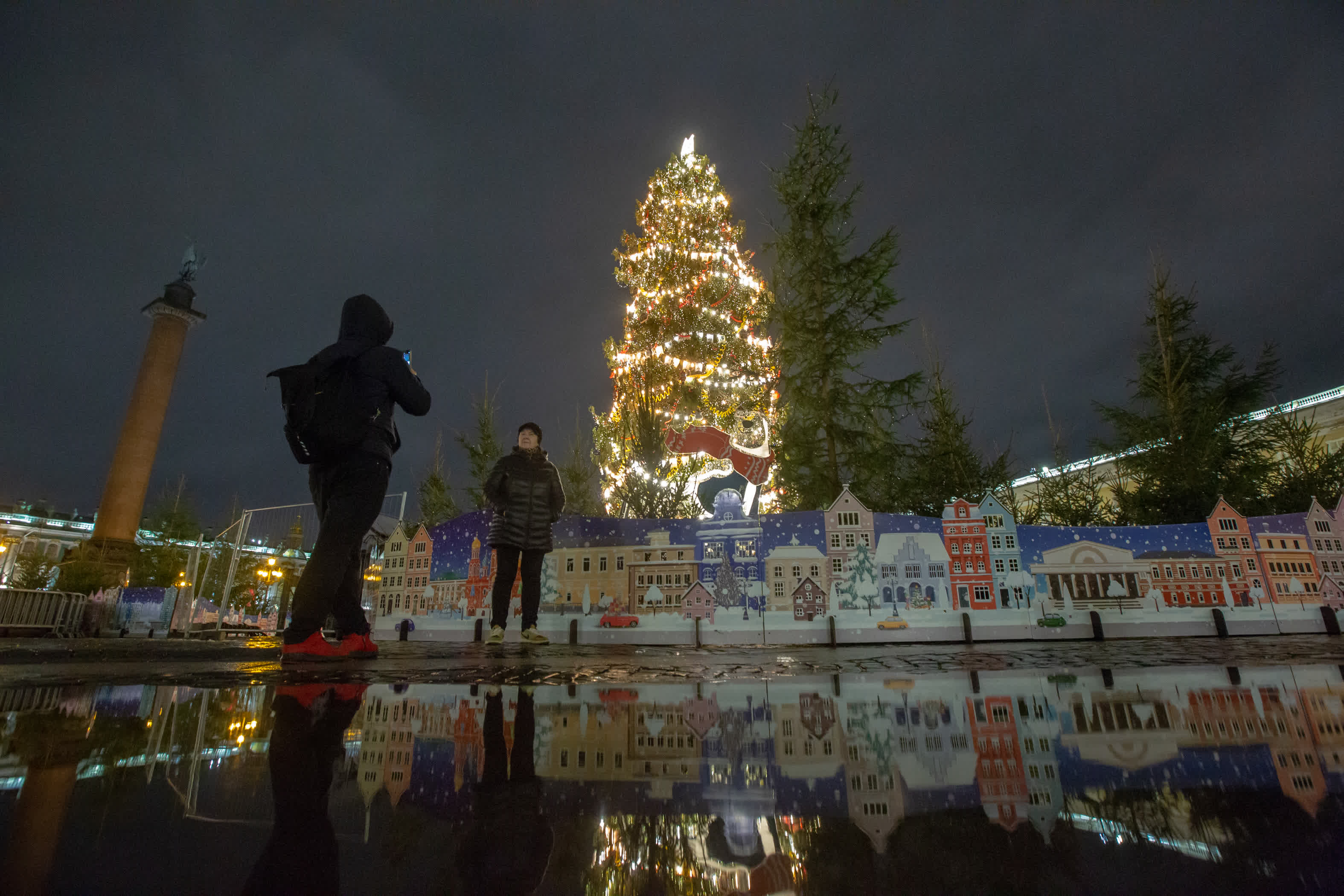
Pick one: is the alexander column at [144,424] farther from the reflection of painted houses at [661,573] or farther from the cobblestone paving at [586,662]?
the reflection of painted houses at [661,573]

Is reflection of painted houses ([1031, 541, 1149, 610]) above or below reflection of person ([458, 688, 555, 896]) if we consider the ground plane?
above

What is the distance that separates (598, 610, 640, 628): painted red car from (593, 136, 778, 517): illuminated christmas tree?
5462 mm

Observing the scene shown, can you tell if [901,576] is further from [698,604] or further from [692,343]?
[692,343]

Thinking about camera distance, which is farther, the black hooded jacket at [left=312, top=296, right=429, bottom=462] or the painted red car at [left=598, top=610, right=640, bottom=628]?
the painted red car at [left=598, top=610, right=640, bottom=628]

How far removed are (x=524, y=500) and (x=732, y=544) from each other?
2.55 metres

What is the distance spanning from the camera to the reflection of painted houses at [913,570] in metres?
6.85

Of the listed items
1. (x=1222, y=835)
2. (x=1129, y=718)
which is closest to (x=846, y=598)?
(x=1129, y=718)

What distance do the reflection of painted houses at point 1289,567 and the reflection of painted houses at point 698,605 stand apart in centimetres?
699

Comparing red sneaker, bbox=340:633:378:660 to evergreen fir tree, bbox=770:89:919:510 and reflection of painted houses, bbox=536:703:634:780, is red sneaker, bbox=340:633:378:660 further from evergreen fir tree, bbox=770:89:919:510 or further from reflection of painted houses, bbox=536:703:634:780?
evergreen fir tree, bbox=770:89:919:510

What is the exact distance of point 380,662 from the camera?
11.1 feet

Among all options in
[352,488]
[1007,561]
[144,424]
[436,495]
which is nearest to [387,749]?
[352,488]

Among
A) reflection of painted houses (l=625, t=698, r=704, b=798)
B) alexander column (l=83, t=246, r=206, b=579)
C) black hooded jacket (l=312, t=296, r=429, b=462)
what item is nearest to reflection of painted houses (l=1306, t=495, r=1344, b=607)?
reflection of painted houses (l=625, t=698, r=704, b=798)

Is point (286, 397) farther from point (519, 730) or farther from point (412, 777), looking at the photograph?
point (412, 777)

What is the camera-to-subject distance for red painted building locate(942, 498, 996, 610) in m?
6.85
